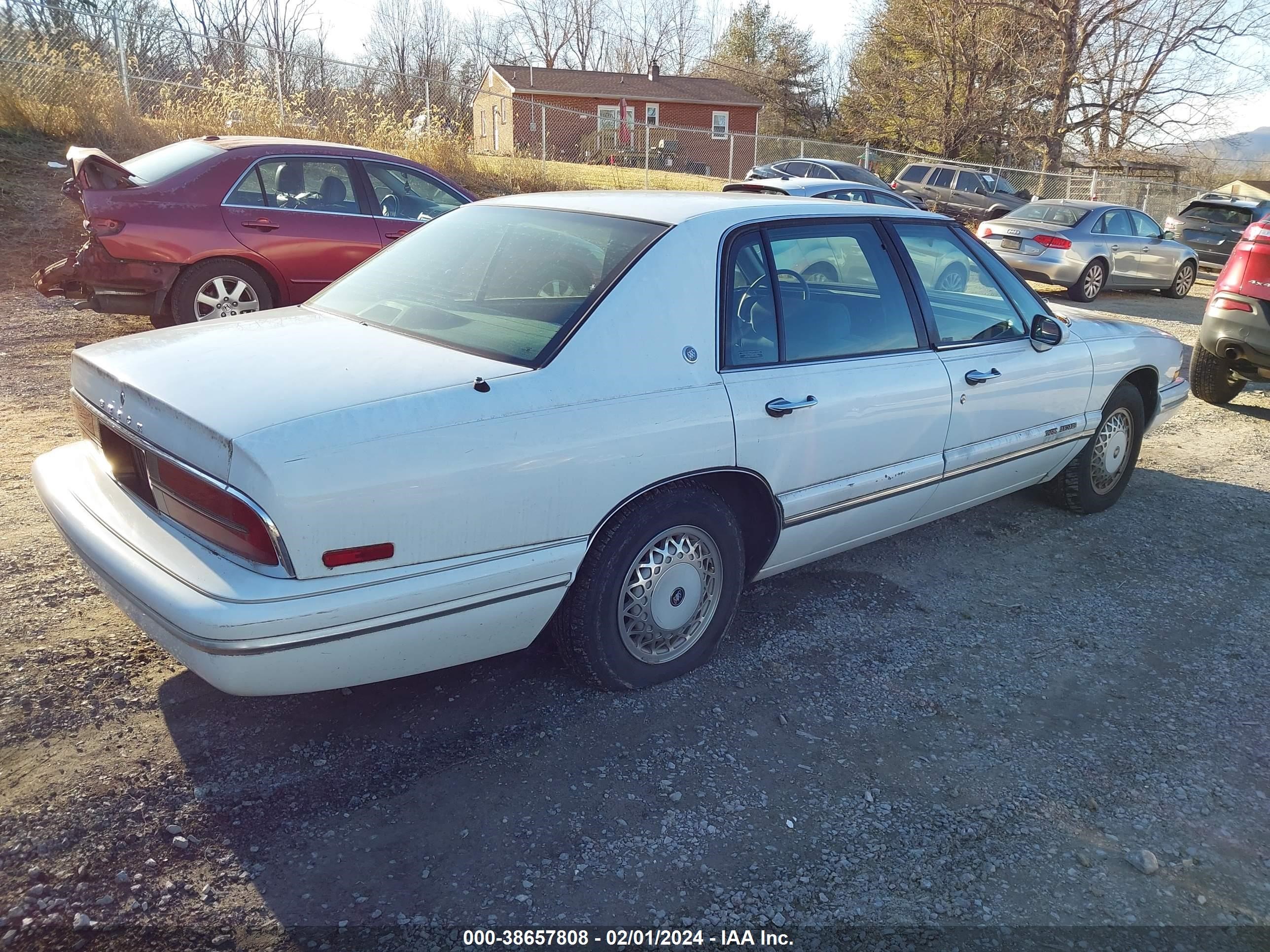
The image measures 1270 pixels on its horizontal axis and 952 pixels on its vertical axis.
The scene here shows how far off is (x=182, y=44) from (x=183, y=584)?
61.5 feet

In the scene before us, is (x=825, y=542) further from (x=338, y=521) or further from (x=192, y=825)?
(x=192, y=825)

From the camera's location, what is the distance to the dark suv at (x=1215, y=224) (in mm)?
19828

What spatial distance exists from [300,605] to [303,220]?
600 cm

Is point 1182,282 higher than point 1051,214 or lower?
lower

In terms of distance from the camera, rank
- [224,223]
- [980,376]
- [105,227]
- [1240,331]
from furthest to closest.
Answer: [1240,331] → [224,223] → [105,227] → [980,376]

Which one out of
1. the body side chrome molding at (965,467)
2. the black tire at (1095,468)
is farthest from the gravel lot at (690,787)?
the black tire at (1095,468)

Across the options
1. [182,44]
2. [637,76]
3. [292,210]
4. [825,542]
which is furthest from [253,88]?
[637,76]

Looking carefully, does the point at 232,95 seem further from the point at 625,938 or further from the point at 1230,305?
the point at 625,938

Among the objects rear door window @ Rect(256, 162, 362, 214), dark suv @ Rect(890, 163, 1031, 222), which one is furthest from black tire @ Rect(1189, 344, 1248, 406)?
dark suv @ Rect(890, 163, 1031, 222)

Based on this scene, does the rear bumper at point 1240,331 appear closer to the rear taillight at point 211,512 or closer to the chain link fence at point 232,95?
the rear taillight at point 211,512

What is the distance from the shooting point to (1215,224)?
20.1 metres

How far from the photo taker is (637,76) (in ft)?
156

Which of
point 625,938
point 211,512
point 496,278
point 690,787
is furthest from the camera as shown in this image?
point 496,278

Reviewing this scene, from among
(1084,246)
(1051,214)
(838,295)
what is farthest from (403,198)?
(1051,214)
